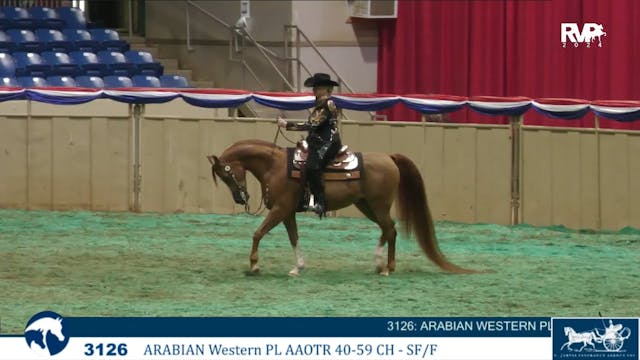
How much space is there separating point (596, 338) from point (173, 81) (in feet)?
52.4

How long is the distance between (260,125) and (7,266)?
651 cm

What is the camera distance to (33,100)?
20609mm

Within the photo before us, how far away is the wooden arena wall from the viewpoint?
20.1 m

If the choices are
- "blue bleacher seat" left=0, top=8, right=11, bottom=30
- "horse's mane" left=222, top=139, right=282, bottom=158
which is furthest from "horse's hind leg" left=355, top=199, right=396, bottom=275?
"blue bleacher seat" left=0, top=8, right=11, bottom=30

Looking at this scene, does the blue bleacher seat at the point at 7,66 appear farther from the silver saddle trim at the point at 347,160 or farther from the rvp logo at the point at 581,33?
the silver saddle trim at the point at 347,160

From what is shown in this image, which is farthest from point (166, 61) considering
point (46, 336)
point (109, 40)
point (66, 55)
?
point (46, 336)

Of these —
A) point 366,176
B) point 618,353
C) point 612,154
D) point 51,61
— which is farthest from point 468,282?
point 51,61

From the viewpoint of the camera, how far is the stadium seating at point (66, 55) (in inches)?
918

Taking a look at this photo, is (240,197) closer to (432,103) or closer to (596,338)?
(596,338)

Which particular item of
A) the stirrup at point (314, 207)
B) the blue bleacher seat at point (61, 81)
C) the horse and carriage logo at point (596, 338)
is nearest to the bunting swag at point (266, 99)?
the blue bleacher seat at point (61, 81)

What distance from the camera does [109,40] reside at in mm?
25344

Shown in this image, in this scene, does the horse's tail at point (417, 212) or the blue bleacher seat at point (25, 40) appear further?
the blue bleacher seat at point (25, 40)

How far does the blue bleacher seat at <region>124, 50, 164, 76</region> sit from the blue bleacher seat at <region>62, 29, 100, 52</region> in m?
0.62

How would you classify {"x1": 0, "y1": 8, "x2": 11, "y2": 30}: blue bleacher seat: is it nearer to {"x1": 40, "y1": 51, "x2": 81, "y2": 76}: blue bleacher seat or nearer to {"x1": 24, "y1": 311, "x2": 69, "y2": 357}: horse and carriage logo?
{"x1": 40, "y1": 51, "x2": 81, "y2": 76}: blue bleacher seat
